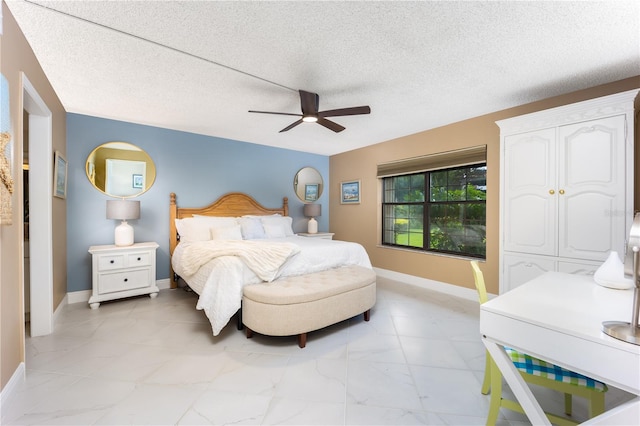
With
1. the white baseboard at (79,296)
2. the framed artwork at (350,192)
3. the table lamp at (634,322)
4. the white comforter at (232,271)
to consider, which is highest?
the framed artwork at (350,192)

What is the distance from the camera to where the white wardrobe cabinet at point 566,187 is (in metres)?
2.26

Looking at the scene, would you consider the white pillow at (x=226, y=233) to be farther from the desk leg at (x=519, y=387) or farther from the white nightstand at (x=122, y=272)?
the desk leg at (x=519, y=387)

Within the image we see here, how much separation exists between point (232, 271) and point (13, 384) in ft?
4.77

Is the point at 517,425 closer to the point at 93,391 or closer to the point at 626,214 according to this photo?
the point at 626,214

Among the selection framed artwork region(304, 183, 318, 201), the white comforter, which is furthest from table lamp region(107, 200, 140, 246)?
framed artwork region(304, 183, 318, 201)

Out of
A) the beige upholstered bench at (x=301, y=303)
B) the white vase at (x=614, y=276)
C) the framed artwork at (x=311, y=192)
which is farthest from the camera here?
the framed artwork at (x=311, y=192)

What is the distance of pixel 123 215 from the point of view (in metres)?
3.31

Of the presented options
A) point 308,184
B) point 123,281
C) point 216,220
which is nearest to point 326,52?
point 216,220

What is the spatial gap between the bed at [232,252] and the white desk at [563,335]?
73.8 inches

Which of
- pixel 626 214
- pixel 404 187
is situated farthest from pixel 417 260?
pixel 626 214

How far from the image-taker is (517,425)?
147cm

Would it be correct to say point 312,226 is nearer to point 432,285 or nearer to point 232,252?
point 432,285

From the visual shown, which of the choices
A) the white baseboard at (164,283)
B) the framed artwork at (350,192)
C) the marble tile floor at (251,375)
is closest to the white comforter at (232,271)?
the marble tile floor at (251,375)

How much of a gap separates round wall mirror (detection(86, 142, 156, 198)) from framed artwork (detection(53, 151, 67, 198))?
1.18 ft
